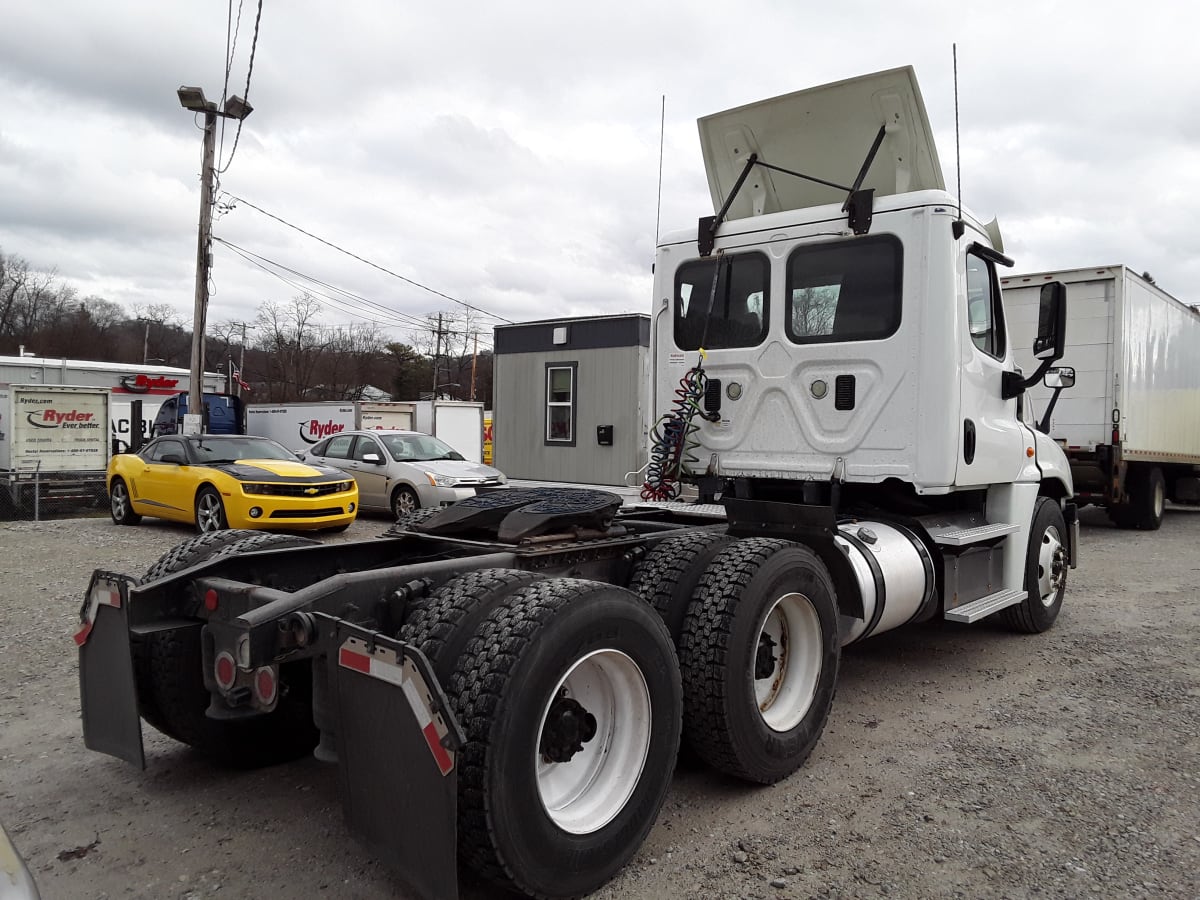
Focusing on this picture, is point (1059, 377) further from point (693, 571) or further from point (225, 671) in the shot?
point (225, 671)

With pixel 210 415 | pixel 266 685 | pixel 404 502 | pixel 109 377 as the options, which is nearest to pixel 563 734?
pixel 266 685

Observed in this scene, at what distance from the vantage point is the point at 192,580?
11.0 feet

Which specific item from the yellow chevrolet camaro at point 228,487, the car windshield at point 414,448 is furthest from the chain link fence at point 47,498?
the car windshield at point 414,448

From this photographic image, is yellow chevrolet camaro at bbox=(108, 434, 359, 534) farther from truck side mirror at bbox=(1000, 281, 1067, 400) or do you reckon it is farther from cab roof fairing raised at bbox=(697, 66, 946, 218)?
truck side mirror at bbox=(1000, 281, 1067, 400)

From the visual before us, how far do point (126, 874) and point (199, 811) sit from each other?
48 cm

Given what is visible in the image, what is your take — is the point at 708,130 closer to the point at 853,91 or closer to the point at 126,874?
the point at 853,91

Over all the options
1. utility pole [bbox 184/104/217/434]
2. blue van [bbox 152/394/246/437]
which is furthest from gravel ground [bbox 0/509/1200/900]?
blue van [bbox 152/394/246/437]

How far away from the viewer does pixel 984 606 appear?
17.4 ft

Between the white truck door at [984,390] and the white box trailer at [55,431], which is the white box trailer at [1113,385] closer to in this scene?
the white truck door at [984,390]

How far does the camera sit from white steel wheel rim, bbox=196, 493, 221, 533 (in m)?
11.7

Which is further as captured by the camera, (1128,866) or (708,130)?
(708,130)

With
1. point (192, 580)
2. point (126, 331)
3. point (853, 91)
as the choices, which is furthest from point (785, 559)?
point (126, 331)

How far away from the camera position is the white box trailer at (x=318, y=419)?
22.9m

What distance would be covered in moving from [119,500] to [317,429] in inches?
435
